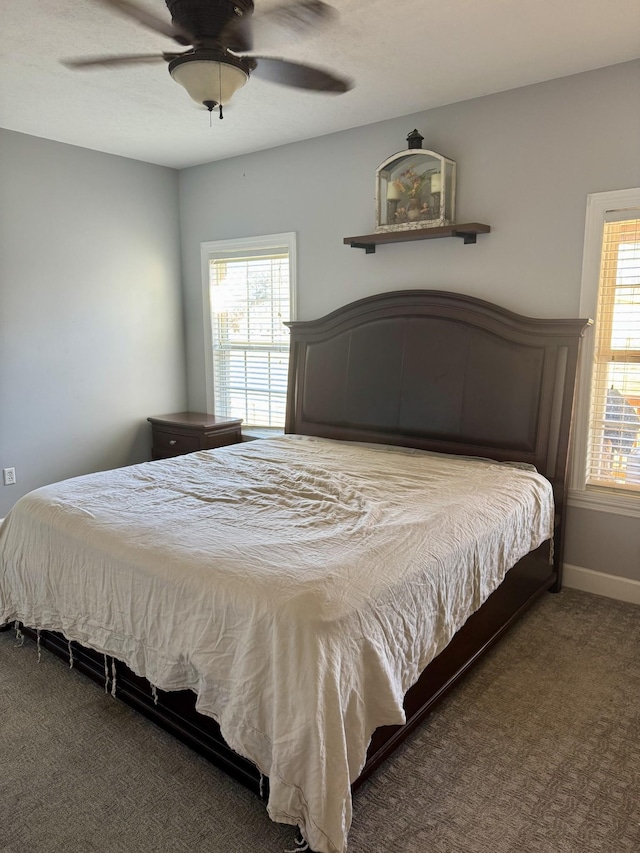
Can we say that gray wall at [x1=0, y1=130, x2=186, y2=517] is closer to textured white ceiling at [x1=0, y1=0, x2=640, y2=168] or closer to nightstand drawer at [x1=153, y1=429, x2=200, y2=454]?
nightstand drawer at [x1=153, y1=429, x2=200, y2=454]

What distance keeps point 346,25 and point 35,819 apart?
122 inches

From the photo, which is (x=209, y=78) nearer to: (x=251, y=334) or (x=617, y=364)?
(x=617, y=364)

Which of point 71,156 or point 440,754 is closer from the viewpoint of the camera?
point 440,754

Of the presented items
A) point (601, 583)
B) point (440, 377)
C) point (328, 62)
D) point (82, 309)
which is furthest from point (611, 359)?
point (82, 309)

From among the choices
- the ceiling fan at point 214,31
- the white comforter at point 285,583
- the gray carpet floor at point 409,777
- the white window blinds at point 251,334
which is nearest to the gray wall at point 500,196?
the white window blinds at point 251,334

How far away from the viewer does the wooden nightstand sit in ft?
14.3

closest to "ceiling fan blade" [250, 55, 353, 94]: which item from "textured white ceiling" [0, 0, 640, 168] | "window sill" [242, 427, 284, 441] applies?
"textured white ceiling" [0, 0, 640, 168]

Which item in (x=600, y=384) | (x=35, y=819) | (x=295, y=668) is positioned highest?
(x=600, y=384)

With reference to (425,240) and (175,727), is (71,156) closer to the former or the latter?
(425,240)

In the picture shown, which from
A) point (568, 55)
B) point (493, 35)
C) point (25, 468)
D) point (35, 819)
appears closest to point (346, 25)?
point (493, 35)

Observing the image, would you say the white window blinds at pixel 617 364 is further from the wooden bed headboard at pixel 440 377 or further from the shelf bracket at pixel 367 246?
the shelf bracket at pixel 367 246

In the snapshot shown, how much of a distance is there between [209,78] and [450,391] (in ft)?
6.70

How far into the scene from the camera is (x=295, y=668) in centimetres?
150

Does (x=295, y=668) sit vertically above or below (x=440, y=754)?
above
